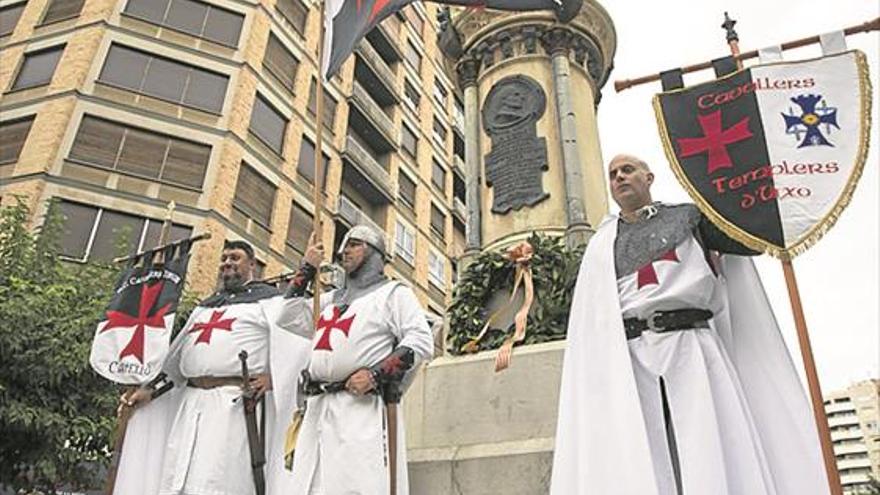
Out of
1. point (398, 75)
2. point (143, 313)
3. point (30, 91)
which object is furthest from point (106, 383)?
point (398, 75)

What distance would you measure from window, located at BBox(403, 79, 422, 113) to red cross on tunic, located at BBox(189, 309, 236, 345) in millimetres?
25929

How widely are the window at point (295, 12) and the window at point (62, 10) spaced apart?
5.66 metres

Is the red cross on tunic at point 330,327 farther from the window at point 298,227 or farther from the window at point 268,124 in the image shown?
the window at point 268,124

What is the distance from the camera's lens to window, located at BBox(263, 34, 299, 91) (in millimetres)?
21547

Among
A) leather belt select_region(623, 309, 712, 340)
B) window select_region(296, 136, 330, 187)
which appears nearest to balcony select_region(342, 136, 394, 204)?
window select_region(296, 136, 330, 187)

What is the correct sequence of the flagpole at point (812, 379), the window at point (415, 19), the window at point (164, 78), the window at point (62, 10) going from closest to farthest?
the flagpole at point (812, 379), the window at point (164, 78), the window at point (62, 10), the window at point (415, 19)

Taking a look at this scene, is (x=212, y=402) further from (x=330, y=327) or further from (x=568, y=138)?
(x=568, y=138)

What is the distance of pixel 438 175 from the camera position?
30844 millimetres

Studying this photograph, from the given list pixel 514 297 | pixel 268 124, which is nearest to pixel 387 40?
pixel 268 124

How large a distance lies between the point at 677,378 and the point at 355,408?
4.97 ft

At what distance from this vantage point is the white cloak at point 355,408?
3.25 metres

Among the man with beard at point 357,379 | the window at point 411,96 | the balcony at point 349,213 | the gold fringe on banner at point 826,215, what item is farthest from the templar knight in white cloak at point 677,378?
the window at point 411,96

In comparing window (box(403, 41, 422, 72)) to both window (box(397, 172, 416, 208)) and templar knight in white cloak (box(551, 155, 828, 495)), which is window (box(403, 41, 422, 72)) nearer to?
window (box(397, 172, 416, 208))

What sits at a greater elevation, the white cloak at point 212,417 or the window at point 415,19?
the window at point 415,19
